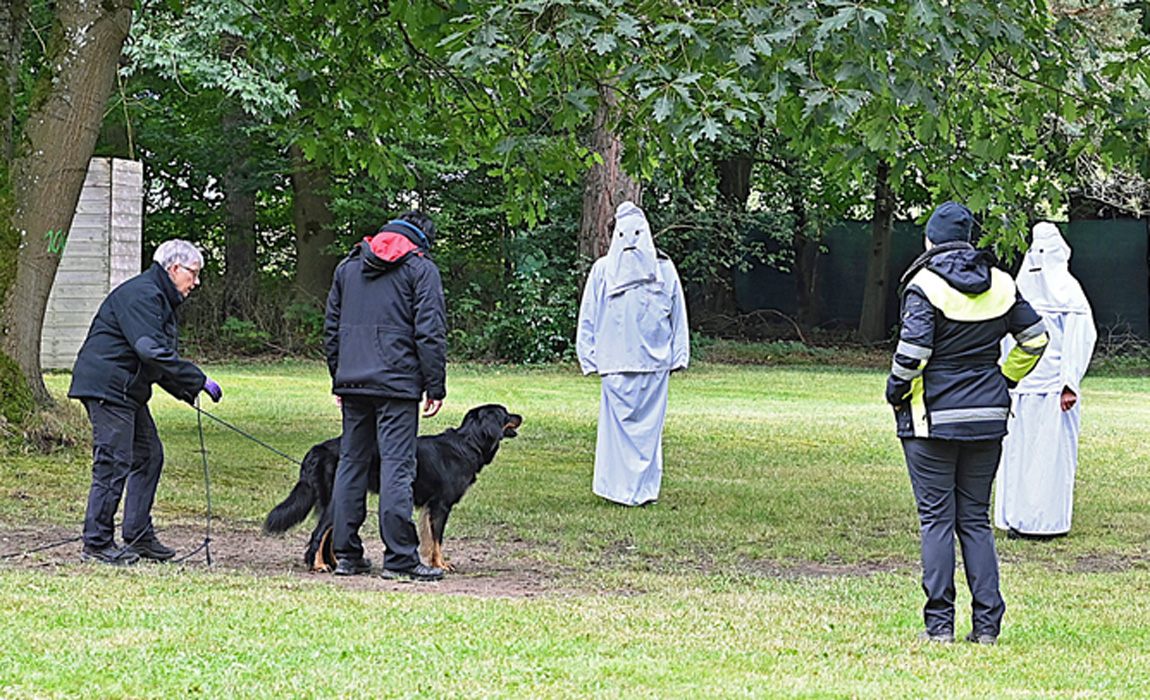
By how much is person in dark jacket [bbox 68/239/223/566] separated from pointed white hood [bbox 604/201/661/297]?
172 inches

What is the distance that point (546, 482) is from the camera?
12.1 m

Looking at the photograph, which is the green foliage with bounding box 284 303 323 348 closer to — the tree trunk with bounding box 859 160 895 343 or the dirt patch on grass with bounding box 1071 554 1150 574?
the tree trunk with bounding box 859 160 895 343

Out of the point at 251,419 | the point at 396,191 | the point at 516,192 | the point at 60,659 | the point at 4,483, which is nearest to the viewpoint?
the point at 60,659

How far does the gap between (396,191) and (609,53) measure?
20729 mm

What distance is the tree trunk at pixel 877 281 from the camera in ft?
105

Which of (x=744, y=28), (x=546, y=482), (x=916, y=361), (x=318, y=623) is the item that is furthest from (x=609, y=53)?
(x=546, y=482)

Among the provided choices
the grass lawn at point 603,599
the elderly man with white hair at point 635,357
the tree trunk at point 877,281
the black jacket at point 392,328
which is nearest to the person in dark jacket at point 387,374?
the black jacket at point 392,328

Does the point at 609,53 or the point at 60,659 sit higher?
the point at 609,53

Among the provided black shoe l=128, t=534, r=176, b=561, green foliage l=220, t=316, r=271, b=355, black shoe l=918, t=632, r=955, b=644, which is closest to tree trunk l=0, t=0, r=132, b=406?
black shoe l=128, t=534, r=176, b=561

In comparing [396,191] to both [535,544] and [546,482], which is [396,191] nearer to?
[546,482]

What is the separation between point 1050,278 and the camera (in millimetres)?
9508

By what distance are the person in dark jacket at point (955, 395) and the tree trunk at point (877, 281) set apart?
26.3 metres

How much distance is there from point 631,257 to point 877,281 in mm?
22365

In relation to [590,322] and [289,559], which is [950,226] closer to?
[289,559]
